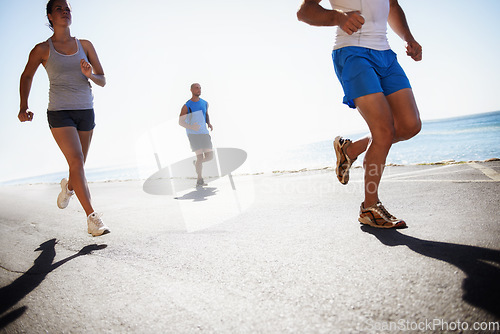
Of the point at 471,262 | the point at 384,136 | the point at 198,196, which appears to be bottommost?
the point at 198,196

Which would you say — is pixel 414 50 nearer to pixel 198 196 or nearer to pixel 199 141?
pixel 198 196

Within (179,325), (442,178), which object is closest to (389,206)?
(442,178)

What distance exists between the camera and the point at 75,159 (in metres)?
2.79

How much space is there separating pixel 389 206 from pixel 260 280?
75.7 inches

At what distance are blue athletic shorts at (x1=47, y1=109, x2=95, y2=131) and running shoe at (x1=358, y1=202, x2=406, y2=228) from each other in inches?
113

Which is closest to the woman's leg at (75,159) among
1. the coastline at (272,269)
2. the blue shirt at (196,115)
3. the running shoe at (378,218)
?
the coastline at (272,269)

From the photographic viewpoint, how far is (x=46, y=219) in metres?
3.68

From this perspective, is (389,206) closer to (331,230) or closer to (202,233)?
(331,230)

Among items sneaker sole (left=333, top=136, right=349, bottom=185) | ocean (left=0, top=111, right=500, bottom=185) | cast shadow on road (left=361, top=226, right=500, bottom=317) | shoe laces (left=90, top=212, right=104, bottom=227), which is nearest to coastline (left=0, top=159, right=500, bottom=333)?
cast shadow on road (left=361, top=226, right=500, bottom=317)

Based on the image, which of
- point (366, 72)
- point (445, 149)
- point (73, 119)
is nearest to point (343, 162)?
point (366, 72)

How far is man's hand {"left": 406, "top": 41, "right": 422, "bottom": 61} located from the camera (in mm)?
2568

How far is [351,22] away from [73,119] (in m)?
2.74

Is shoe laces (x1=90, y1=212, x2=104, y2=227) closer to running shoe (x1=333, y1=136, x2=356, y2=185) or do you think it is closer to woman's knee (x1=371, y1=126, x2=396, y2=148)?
running shoe (x1=333, y1=136, x2=356, y2=185)

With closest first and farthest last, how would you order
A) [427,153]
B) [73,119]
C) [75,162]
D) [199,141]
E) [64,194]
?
[75,162]
[73,119]
[64,194]
[199,141]
[427,153]
